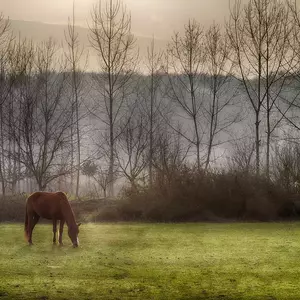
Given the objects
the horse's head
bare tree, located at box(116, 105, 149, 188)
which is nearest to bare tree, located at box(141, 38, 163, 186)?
bare tree, located at box(116, 105, 149, 188)

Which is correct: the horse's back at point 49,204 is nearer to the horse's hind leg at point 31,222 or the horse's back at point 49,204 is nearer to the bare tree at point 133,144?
the horse's hind leg at point 31,222

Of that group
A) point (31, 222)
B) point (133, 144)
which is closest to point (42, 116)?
point (133, 144)

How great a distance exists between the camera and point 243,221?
27047 mm

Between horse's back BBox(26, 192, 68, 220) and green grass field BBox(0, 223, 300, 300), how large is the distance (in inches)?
35.3

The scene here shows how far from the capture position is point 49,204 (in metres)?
17.3

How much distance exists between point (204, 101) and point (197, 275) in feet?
94.8

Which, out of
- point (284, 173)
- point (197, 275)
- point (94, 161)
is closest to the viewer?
point (197, 275)

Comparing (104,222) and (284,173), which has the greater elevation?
(284,173)

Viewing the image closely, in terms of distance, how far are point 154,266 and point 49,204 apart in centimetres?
532

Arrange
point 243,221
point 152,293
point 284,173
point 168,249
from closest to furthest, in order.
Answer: point 152,293 → point 168,249 → point 243,221 → point 284,173

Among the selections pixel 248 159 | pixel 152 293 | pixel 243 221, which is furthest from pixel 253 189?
pixel 152 293

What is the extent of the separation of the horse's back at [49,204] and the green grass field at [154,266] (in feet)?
2.94

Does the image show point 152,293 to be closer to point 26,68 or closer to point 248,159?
point 248,159

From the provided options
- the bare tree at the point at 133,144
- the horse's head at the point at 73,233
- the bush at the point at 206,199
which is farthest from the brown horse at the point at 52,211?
the bare tree at the point at 133,144
